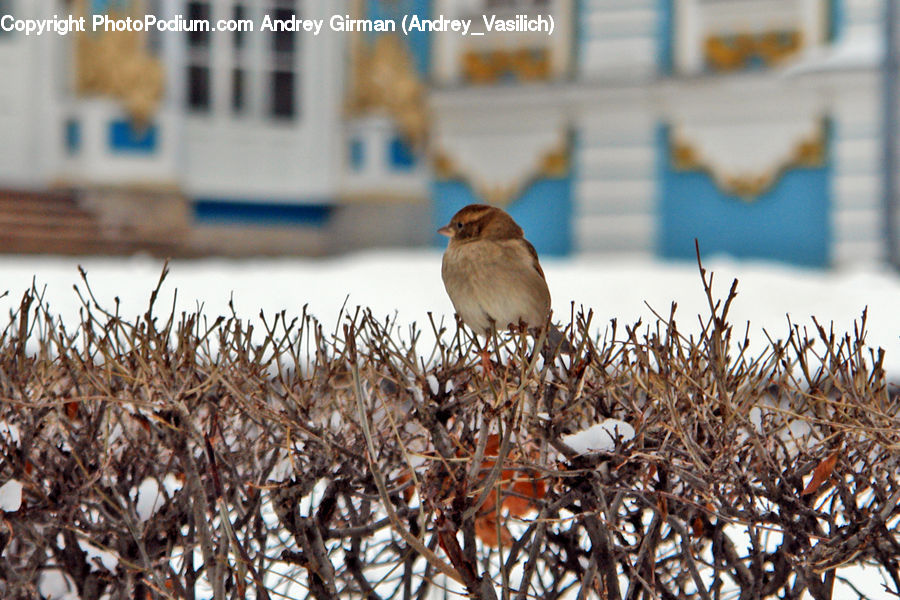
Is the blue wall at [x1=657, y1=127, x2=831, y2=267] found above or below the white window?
below

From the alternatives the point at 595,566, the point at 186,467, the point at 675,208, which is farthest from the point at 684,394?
the point at 675,208

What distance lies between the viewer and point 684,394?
5.62 ft

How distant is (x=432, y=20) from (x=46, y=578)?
32.7ft

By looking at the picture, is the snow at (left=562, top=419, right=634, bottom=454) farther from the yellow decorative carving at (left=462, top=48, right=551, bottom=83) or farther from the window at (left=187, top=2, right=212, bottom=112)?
the window at (left=187, top=2, right=212, bottom=112)

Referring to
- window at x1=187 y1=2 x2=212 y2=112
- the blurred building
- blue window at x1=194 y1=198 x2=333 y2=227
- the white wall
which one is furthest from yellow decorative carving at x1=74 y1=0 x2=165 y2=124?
blue window at x1=194 y1=198 x2=333 y2=227

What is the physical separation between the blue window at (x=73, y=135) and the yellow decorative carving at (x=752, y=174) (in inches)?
209

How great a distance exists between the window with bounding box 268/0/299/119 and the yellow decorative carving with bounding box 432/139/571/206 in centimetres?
177

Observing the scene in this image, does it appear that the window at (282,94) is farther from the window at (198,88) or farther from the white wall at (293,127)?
the window at (198,88)

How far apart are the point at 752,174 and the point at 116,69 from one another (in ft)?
18.8

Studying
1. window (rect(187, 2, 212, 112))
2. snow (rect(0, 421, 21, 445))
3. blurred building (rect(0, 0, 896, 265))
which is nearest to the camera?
snow (rect(0, 421, 21, 445))

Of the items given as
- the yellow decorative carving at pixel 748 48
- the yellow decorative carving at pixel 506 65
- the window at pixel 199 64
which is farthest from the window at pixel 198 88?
the yellow decorative carving at pixel 748 48

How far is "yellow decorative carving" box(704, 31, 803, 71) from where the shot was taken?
10.3 metres

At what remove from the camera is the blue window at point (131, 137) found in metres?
10.7

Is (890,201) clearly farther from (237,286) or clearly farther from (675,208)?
(237,286)
